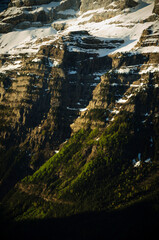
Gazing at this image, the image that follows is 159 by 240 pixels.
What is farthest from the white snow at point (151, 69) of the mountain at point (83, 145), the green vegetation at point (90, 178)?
the green vegetation at point (90, 178)

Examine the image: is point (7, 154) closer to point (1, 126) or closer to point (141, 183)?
point (1, 126)

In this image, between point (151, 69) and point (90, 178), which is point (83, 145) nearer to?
point (90, 178)

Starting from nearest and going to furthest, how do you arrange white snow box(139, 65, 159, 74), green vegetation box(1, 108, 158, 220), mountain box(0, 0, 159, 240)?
mountain box(0, 0, 159, 240) → green vegetation box(1, 108, 158, 220) → white snow box(139, 65, 159, 74)

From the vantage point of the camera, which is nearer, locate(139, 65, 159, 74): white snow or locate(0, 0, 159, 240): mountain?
locate(0, 0, 159, 240): mountain

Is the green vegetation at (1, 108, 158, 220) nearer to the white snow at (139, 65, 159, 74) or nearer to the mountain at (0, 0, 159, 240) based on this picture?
the mountain at (0, 0, 159, 240)

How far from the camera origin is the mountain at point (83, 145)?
123m

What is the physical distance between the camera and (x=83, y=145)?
514 ft

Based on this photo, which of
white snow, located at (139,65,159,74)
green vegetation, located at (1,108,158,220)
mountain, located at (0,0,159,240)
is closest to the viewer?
mountain, located at (0,0,159,240)

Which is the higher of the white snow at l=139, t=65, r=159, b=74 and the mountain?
the white snow at l=139, t=65, r=159, b=74

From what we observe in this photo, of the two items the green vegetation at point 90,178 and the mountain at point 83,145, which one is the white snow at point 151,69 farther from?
the green vegetation at point 90,178

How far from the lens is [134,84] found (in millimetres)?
168125

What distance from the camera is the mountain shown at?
12269 cm

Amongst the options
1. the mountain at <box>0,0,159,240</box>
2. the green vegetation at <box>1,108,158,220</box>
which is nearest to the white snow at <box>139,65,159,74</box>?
the mountain at <box>0,0,159,240</box>

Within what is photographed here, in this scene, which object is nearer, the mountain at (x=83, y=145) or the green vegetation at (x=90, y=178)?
the mountain at (x=83, y=145)
